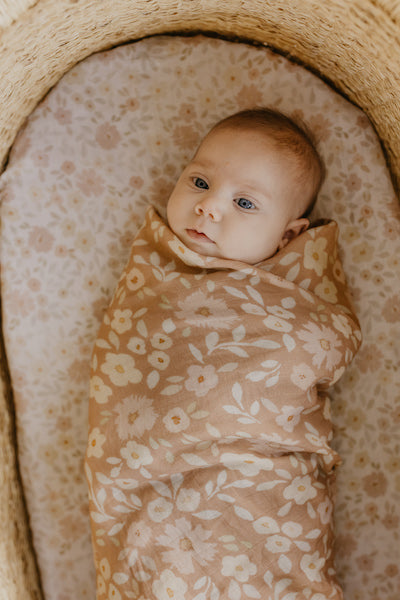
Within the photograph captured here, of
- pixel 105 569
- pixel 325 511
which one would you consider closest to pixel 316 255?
pixel 325 511

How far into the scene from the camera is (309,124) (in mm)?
1366

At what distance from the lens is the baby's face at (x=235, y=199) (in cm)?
121

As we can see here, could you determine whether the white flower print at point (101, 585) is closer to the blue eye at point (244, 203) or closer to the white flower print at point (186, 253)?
the white flower print at point (186, 253)

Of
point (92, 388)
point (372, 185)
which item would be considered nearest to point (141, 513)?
point (92, 388)

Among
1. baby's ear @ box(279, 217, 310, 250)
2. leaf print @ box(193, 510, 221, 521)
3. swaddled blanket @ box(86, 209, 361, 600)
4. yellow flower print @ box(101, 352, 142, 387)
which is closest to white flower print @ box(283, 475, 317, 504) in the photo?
swaddled blanket @ box(86, 209, 361, 600)

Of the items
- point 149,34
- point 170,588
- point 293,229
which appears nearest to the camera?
point 170,588

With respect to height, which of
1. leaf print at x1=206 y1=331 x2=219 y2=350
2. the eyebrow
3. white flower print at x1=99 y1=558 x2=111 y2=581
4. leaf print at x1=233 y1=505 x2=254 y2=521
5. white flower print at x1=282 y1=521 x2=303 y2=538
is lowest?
white flower print at x1=99 y1=558 x2=111 y2=581

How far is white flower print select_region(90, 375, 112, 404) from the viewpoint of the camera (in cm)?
121

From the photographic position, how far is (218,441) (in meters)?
1.14

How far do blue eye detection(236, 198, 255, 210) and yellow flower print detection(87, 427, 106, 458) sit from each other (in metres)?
0.50

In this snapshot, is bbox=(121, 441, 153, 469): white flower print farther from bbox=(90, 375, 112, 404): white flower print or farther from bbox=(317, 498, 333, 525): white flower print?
bbox=(317, 498, 333, 525): white flower print

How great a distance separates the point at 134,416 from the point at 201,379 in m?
0.14

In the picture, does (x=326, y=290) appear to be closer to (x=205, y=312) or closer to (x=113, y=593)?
(x=205, y=312)

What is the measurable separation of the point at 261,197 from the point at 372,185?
279 millimetres
